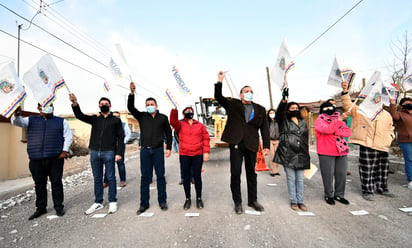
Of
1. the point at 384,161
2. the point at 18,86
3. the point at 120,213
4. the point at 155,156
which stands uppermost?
the point at 18,86

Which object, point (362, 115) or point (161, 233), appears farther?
point (362, 115)

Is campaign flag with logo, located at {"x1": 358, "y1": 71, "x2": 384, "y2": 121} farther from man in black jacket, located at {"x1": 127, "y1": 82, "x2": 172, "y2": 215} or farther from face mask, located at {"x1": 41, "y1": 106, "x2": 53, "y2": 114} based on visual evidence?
face mask, located at {"x1": 41, "y1": 106, "x2": 53, "y2": 114}

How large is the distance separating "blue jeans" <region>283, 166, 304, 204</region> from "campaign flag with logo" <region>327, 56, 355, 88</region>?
6.38 feet

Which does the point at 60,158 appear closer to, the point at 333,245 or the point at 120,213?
the point at 120,213

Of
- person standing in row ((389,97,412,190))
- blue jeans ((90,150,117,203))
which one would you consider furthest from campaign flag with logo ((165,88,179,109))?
person standing in row ((389,97,412,190))

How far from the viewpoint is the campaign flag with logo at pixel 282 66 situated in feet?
12.2

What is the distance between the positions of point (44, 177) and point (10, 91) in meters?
1.43

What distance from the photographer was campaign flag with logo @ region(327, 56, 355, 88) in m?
3.58

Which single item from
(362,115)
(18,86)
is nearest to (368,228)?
(362,115)

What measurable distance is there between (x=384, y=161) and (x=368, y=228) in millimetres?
1904

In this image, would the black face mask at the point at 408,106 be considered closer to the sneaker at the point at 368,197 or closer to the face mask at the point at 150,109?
the sneaker at the point at 368,197

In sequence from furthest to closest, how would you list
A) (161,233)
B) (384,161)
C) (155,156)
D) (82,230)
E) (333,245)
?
(384,161) < (155,156) < (82,230) < (161,233) < (333,245)

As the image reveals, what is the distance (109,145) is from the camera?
337 centimetres

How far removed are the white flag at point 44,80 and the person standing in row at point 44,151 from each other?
0.69 ft
